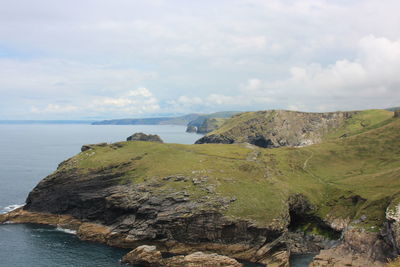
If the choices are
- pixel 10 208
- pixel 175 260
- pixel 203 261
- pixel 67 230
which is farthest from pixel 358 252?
pixel 10 208

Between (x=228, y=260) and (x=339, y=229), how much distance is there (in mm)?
31792

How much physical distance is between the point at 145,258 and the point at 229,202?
26.0 meters

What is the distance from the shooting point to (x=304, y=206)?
96.8m

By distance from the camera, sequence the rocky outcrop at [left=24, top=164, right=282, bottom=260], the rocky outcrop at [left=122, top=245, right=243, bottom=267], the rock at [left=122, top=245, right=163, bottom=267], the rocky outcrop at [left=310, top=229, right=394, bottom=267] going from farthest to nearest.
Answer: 1. the rocky outcrop at [left=24, top=164, right=282, bottom=260]
2. the rock at [left=122, top=245, right=163, bottom=267]
3. the rocky outcrop at [left=122, top=245, right=243, bottom=267]
4. the rocky outcrop at [left=310, top=229, right=394, bottom=267]

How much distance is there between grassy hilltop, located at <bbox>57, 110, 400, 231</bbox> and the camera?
8900 centimetres

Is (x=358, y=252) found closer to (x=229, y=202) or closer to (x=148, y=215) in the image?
(x=229, y=202)

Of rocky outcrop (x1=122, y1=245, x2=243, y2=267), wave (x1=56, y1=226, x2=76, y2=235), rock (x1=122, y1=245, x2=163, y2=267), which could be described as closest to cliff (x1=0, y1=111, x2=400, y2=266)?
wave (x1=56, y1=226, x2=76, y2=235)

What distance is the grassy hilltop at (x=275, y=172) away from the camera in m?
89.0

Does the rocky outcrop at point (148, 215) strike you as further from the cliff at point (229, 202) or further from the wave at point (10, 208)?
the wave at point (10, 208)

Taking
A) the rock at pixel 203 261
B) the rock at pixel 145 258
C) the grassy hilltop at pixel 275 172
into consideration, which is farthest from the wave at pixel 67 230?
the rock at pixel 203 261

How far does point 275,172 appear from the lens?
363 ft

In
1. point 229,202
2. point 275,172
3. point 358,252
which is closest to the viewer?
point 358,252

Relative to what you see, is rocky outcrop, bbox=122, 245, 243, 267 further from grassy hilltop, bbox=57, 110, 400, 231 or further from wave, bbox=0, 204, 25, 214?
wave, bbox=0, 204, 25, 214

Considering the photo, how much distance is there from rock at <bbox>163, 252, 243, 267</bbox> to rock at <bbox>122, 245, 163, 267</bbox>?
190 cm
